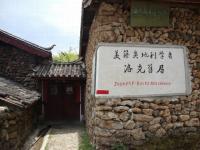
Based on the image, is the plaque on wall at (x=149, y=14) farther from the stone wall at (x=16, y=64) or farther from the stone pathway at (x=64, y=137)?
the stone wall at (x=16, y=64)

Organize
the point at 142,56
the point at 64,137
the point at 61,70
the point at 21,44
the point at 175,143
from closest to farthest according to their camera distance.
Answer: the point at 175,143 < the point at 142,56 < the point at 64,137 < the point at 21,44 < the point at 61,70

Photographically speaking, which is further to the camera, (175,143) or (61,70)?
(61,70)

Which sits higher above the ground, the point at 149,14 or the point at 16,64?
the point at 149,14

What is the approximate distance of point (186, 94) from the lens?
614 cm

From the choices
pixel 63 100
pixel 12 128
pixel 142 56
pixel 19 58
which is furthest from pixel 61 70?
pixel 142 56

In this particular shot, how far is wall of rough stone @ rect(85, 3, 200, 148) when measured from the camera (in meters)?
5.72

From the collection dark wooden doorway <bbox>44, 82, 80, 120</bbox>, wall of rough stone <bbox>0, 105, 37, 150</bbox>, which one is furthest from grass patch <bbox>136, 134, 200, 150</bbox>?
dark wooden doorway <bbox>44, 82, 80, 120</bbox>

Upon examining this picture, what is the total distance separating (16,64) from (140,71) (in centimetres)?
785

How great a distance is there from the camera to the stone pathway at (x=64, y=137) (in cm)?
772

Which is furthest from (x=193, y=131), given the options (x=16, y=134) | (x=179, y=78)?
(x=16, y=134)

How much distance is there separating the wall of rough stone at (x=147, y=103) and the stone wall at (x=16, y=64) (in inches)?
265

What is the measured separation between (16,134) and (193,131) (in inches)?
180

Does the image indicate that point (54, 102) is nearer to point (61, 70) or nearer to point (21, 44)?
point (61, 70)

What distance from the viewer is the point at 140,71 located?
5867 mm
